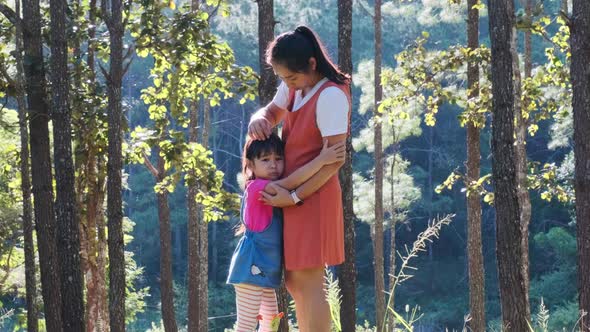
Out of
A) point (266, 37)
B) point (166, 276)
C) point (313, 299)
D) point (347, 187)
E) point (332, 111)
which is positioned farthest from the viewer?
point (166, 276)

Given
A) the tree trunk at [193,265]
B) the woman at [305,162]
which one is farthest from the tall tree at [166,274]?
the woman at [305,162]

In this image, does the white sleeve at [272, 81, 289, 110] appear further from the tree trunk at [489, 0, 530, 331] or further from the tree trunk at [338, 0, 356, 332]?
the tree trunk at [338, 0, 356, 332]

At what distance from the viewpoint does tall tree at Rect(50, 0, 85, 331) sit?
973cm

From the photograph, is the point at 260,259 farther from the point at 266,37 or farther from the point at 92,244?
the point at 92,244

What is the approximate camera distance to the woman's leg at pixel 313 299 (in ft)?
13.5

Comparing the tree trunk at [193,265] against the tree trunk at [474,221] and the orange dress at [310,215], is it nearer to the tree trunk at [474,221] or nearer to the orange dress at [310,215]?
the tree trunk at [474,221]

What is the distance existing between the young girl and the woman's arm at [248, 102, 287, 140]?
0.03 m

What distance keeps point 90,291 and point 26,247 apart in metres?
1.83

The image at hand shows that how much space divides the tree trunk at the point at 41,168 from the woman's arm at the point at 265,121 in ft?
21.1

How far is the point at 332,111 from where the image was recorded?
401cm

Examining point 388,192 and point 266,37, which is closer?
point 266,37

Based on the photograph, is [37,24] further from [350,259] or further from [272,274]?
[272,274]

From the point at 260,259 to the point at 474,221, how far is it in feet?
30.9

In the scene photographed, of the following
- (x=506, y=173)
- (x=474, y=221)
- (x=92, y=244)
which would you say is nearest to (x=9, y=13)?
(x=92, y=244)
